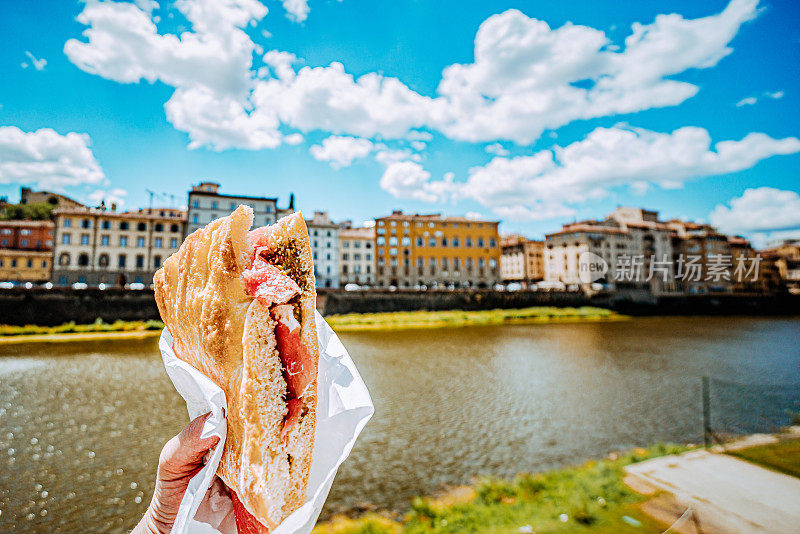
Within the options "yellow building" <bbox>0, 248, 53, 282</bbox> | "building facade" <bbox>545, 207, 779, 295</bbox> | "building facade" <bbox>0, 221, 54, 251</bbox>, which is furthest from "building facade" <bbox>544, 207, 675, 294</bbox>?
"building facade" <bbox>0, 221, 54, 251</bbox>

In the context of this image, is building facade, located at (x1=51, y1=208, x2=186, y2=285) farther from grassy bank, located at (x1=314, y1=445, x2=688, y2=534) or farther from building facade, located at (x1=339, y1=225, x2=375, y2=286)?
grassy bank, located at (x1=314, y1=445, x2=688, y2=534)

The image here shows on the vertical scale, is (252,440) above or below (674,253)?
below

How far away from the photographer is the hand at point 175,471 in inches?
50.1

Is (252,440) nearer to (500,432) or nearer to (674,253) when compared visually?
(500,432)

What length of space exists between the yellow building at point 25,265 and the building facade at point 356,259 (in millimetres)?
35001

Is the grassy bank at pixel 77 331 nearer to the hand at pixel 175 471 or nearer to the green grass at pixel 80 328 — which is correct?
the green grass at pixel 80 328

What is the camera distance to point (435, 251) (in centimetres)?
6075

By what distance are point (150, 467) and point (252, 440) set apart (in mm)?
9745

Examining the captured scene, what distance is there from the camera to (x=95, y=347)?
23562 mm

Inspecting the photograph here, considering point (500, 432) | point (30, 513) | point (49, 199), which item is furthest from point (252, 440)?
point (49, 199)

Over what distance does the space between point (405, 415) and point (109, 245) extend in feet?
159

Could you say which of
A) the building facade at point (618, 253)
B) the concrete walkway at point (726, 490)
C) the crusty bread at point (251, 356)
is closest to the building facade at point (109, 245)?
the concrete walkway at point (726, 490)

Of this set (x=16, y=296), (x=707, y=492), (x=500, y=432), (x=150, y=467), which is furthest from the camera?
(x=16, y=296)

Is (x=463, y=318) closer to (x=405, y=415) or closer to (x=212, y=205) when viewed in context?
(x=405, y=415)
